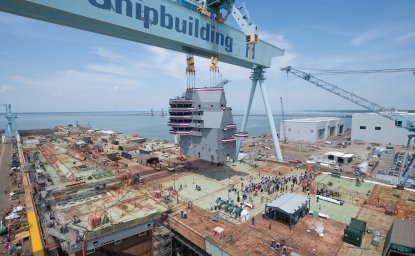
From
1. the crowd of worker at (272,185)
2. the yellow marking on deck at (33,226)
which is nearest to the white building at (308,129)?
the crowd of worker at (272,185)

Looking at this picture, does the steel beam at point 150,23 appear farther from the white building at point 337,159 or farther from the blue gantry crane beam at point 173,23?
the white building at point 337,159

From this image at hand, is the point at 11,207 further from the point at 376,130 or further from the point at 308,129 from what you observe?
the point at 376,130

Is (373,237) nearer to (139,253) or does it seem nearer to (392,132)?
(139,253)

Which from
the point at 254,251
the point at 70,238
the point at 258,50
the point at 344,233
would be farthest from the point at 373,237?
the point at 258,50

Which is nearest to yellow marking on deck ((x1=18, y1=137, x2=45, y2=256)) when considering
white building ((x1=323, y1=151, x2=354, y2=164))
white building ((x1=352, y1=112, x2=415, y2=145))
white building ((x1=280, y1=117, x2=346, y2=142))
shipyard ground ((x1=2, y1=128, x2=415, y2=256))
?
shipyard ground ((x1=2, y1=128, x2=415, y2=256))

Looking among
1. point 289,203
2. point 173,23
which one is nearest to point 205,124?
point 173,23

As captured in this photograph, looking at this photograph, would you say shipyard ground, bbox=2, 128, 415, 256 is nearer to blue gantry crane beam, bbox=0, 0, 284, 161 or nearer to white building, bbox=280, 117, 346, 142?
blue gantry crane beam, bbox=0, 0, 284, 161

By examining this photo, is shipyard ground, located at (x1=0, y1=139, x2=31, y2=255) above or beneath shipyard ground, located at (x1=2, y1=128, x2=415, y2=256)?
beneath

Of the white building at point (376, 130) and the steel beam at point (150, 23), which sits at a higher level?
the steel beam at point (150, 23)
